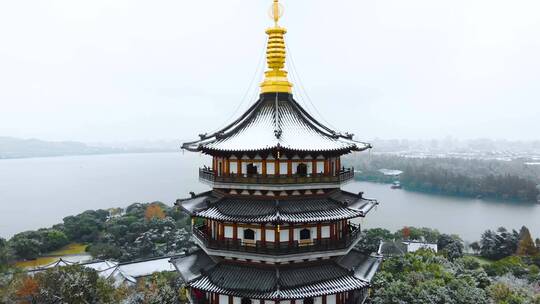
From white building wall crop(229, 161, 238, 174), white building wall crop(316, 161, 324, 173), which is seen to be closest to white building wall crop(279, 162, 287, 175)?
white building wall crop(316, 161, 324, 173)

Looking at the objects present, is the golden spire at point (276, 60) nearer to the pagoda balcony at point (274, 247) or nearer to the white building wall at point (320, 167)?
the white building wall at point (320, 167)

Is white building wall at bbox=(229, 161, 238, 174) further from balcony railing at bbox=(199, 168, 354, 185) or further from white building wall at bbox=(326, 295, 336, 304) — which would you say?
white building wall at bbox=(326, 295, 336, 304)

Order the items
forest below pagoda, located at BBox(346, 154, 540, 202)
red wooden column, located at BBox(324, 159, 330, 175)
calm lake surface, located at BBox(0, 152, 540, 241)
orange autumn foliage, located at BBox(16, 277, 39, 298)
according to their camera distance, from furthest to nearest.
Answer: forest below pagoda, located at BBox(346, 154, 540, 202) < calm lake surface, located at BBox(0, 152, 540, 241) < orange autumn foliage, located at BBox(16, 277, 39, 298) < red wooden column, located at BBox(324, 159, 330, 175)

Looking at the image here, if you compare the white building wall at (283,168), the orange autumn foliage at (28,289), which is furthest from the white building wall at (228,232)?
the orange autumn foliage at (28,289)

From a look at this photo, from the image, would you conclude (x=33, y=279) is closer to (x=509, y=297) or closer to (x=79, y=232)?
(x=79, y=232)

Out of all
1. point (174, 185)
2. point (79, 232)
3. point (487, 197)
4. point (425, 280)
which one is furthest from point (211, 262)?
point (174, 185)

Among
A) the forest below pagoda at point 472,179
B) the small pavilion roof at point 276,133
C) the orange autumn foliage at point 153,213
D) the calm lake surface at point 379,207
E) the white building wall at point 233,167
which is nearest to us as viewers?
the small pavilion roof at point 276,133

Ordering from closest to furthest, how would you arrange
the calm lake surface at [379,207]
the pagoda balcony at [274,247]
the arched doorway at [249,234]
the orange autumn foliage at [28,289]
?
the pagoda balcony at [274,247]
the arched doorway at [249,234]
the orange autumn foliage at [28,289]
the calm lake surface at [379,207]
